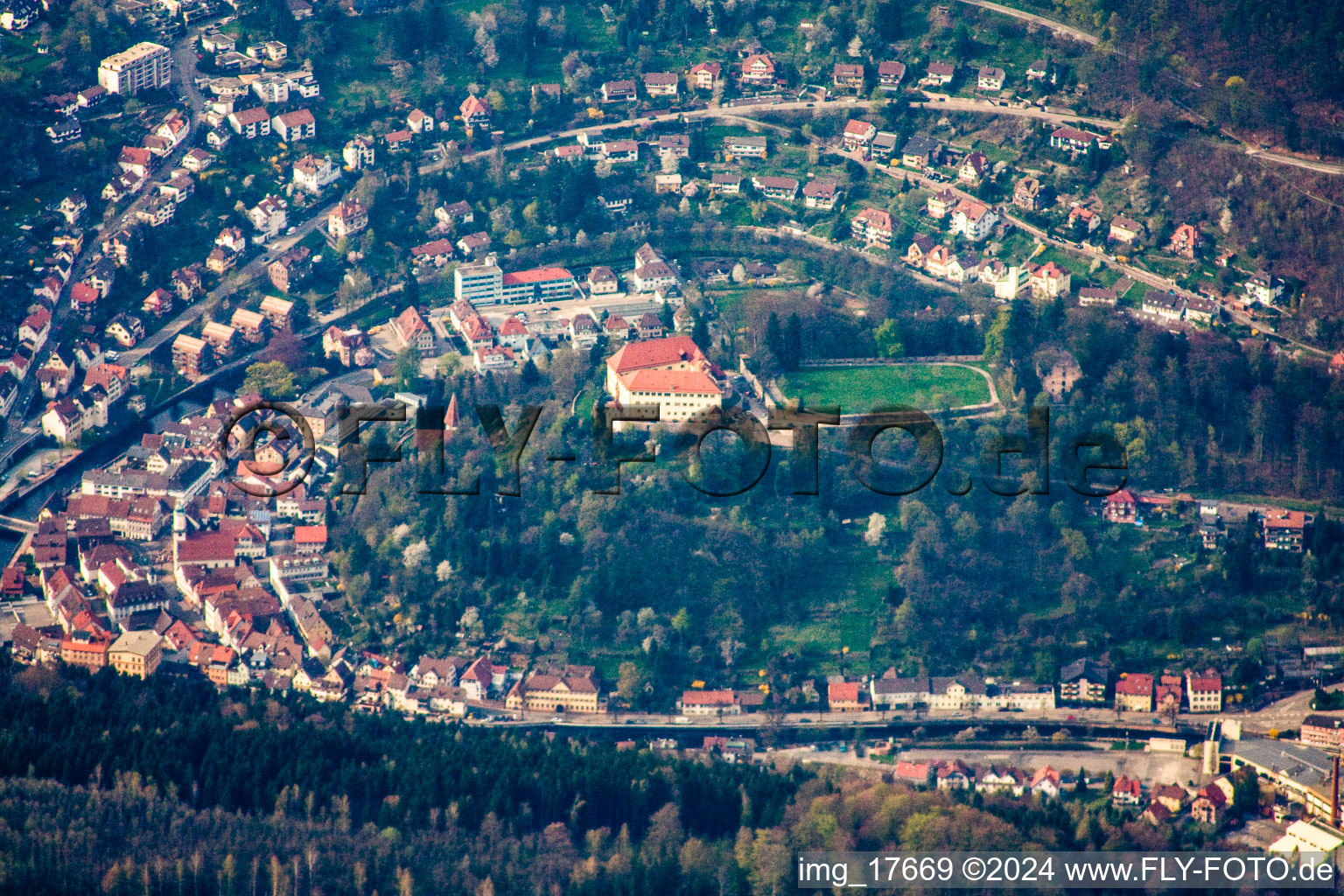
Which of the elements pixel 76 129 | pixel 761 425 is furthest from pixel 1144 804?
pixel 76 129

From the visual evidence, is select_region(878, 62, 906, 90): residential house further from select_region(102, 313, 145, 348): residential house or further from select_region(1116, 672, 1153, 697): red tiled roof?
select_region(1116, 672, 1153, 697): red tiled roof

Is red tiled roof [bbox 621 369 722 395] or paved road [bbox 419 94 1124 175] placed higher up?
paved road [bbox 419 94 1124 175]

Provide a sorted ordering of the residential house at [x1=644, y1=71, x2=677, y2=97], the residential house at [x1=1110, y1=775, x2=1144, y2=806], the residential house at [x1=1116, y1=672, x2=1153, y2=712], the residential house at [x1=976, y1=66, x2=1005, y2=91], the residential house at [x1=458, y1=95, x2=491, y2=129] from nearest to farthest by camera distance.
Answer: the residential house at [x1=1110, y1=775, x2=1144, y2=806] < the residential house at [x1=1116, y1=672, x2=1153, y2=712] < the residential house at [x1=458, y1=95, x2=491, y2=129] < the residential house at [x1=976, y1=66, x2=1005, y2=91] < the residential house at [x1=644, y1=71, x2=677, y2=97]

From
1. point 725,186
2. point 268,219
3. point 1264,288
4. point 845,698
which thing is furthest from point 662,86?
point 845,698

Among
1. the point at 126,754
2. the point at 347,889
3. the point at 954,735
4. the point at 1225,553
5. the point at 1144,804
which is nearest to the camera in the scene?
the point at 347,889

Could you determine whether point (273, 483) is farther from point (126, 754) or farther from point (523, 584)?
point (126, 754)

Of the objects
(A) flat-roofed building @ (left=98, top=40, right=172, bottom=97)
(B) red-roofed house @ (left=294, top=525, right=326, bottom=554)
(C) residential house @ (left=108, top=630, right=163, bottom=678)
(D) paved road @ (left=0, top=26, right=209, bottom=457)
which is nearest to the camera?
(C) residential house @ (left=108, top=630, right=163, bottom=678)

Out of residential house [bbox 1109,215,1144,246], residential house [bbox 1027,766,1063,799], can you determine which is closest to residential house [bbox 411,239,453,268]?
residential house [bbox 1109,215,1144,246]
